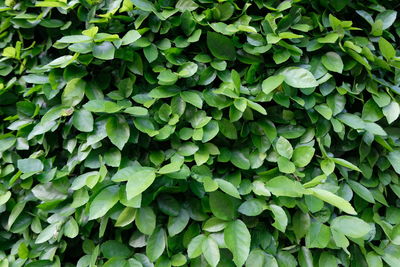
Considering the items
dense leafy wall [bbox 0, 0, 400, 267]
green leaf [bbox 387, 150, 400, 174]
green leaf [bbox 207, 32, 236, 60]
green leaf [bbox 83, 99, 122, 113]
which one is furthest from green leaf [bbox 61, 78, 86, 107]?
green leaf [bbox 387, 150, 400, 174]

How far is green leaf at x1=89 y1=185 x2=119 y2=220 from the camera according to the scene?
91 centimetres

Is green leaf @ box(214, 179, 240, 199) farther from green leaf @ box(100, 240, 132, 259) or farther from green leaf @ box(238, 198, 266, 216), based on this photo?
green leaf @ box(100, 240, 132, 259)

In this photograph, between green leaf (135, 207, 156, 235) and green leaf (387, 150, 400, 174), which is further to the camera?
green leaf (387, 150, 400, 174)

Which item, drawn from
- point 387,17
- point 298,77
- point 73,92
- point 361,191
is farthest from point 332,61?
point 73,92

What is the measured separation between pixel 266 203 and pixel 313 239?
17cm

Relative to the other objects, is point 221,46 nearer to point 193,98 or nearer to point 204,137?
point 193,98

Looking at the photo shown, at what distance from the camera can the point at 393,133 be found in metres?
1.20

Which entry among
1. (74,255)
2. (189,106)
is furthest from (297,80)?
(74,255)

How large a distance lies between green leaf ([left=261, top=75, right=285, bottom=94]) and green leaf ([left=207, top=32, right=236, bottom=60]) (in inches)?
6.5

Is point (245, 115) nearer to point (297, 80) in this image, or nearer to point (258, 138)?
point (258, 138)

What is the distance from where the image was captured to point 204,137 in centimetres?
102

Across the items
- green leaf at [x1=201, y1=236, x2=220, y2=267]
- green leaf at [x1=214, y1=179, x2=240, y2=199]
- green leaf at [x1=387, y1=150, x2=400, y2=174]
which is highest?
green leaf at [x1=214, y1=179, x2=240, y2=199]

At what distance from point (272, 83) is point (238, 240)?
47 cm

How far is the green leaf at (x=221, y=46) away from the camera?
1081mm
